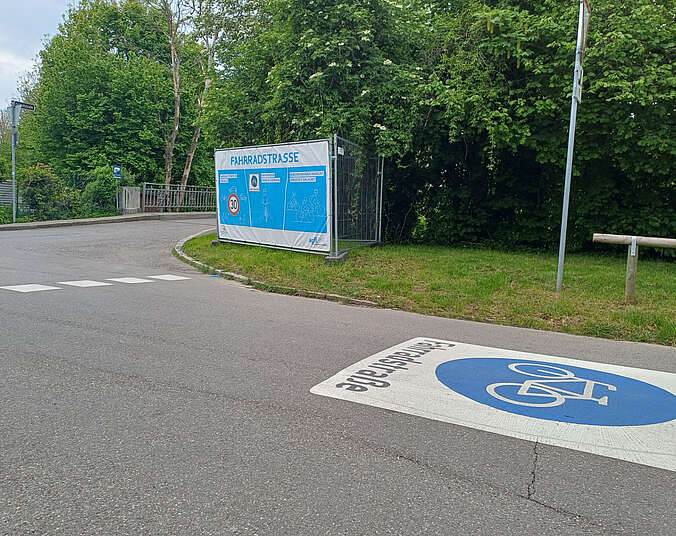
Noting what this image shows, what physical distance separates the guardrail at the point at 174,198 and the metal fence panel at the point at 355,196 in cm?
1903

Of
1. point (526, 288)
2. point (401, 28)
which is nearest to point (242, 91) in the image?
point (401, 28)

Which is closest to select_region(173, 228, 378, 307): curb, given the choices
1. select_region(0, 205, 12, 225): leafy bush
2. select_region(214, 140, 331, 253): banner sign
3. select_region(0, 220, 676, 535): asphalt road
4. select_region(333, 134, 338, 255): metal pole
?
select_region(214, 140, 331, 253): banner sign

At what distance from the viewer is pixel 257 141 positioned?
18.1 meters

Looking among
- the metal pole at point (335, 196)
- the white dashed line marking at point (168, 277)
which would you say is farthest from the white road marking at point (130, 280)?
the metal pole at point (335, 196)

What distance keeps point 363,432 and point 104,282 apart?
800 centimetres

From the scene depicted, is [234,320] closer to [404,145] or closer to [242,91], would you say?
[404,145]

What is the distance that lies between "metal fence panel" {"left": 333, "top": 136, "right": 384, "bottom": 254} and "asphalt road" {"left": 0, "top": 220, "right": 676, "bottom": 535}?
6601mm

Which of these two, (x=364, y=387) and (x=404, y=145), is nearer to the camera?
(x=364, y=387)

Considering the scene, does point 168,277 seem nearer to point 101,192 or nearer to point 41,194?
point 41,194

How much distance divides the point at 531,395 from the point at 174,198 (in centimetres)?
3181

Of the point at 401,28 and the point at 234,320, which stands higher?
the point at 401,28

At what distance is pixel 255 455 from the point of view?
3.40 m

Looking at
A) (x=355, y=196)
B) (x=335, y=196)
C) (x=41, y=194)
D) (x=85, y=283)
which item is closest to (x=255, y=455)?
(x=85, y=283)

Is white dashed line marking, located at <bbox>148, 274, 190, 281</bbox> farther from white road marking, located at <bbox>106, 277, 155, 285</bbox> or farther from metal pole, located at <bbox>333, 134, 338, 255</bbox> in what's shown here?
metal pole, located at <bbox>333, 134, 338, 255</bbox>
